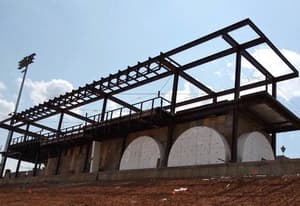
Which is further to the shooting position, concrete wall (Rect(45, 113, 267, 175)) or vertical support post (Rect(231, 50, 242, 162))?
concrete wall (Rect(45, 113, 267, 175))

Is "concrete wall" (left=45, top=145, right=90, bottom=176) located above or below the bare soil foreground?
above

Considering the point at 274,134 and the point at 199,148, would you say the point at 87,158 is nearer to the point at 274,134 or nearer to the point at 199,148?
the point at 199,148

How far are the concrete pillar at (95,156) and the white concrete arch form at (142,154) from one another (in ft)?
11.3

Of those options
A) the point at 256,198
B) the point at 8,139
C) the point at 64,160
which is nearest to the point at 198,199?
the point at 256,198

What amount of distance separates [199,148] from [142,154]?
597 cm

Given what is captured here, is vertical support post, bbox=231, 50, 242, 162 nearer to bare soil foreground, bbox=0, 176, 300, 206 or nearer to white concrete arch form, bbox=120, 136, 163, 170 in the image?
white concrete arch form, bbox=120, 136, 163, 170

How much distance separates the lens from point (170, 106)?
1115 inches

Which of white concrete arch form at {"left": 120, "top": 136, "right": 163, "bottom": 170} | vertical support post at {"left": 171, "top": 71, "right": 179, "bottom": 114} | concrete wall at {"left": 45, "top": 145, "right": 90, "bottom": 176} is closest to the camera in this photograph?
white concrete arch form at {"left": 120, "top": 136, "right": 163, "bottom": 170}

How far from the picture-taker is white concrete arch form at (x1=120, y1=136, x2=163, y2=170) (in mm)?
27016

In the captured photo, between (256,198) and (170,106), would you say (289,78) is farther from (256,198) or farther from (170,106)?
(256,198)

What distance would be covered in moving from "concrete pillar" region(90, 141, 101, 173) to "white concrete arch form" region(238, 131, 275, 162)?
14.0 metres

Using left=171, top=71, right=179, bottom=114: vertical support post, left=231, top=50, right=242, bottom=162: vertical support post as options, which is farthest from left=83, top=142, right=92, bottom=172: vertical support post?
left=231, top=50, right=242, bottom=162: vertical support post

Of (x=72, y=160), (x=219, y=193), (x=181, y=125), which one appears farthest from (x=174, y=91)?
(x=219, y=193)

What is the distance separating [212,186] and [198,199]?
251cm
